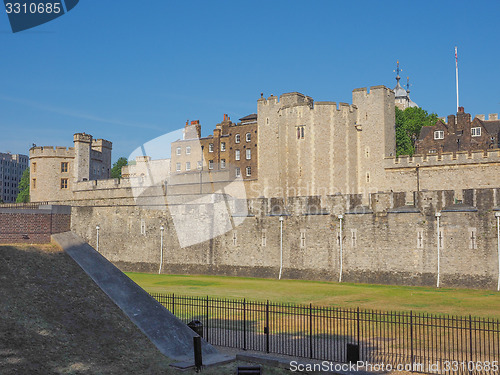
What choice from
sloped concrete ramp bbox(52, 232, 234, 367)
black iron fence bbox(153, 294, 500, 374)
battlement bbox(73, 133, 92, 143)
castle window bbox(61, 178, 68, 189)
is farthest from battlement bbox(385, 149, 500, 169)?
castle window bbox(61, 178, 68, 189)

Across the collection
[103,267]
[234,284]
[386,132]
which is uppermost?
[386,132]

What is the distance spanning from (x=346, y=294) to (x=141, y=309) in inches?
603

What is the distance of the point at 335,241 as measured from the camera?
36.2 m

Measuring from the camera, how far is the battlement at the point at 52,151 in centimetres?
6166

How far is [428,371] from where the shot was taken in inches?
548

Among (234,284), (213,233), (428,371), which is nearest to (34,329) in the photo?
(428,371)

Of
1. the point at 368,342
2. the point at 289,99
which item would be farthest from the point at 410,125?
the point at 368,342

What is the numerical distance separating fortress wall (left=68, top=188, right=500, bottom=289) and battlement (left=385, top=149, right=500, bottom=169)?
13.5m

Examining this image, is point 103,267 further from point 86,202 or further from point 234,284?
point 86,202

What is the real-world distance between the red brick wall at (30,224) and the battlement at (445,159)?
36.5 m

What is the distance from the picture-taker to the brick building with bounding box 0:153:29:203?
6742 inches

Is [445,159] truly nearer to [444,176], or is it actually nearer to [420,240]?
[444,176]

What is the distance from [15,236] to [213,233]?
25.7 metres

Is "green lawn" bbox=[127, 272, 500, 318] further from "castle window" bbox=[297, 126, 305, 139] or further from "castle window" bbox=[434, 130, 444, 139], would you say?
"castle window" bbox=[434, 130, 444, 139]
